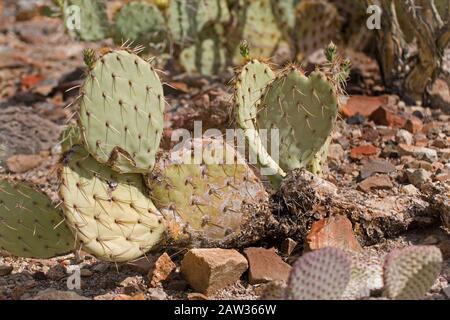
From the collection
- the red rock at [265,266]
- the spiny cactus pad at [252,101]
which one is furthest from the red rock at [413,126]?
the red rock at [265,266]

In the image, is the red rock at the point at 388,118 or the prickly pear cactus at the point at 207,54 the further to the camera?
the prickly pear cactus at the point at 207,54

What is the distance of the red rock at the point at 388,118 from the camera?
542cm

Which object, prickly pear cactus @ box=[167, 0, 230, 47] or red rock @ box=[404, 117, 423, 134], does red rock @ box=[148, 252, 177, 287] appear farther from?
prickly pear cactus @ box=[167, 0, 230, 47]

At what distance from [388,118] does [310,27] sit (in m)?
1.77

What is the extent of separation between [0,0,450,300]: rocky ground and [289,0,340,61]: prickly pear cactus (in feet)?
1.17

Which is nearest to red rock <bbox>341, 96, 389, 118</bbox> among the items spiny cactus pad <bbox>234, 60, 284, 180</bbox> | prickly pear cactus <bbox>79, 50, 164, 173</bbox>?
spiny cactus pad <bbox>234, 60, 284, 180</bbox>

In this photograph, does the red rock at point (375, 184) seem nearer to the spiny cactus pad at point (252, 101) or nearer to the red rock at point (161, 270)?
the spiny cactus pad at point (252, 101)

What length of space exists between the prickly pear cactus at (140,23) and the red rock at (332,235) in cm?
310

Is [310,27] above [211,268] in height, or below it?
above

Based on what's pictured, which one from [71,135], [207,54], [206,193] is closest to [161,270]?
[206,193]

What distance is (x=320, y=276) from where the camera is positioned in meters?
3.01

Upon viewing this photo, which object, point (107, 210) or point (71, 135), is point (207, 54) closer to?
point (71, 135)

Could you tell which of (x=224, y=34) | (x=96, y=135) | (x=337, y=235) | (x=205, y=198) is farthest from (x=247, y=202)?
(x=224, y=34)

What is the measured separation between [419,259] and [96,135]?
141cm
